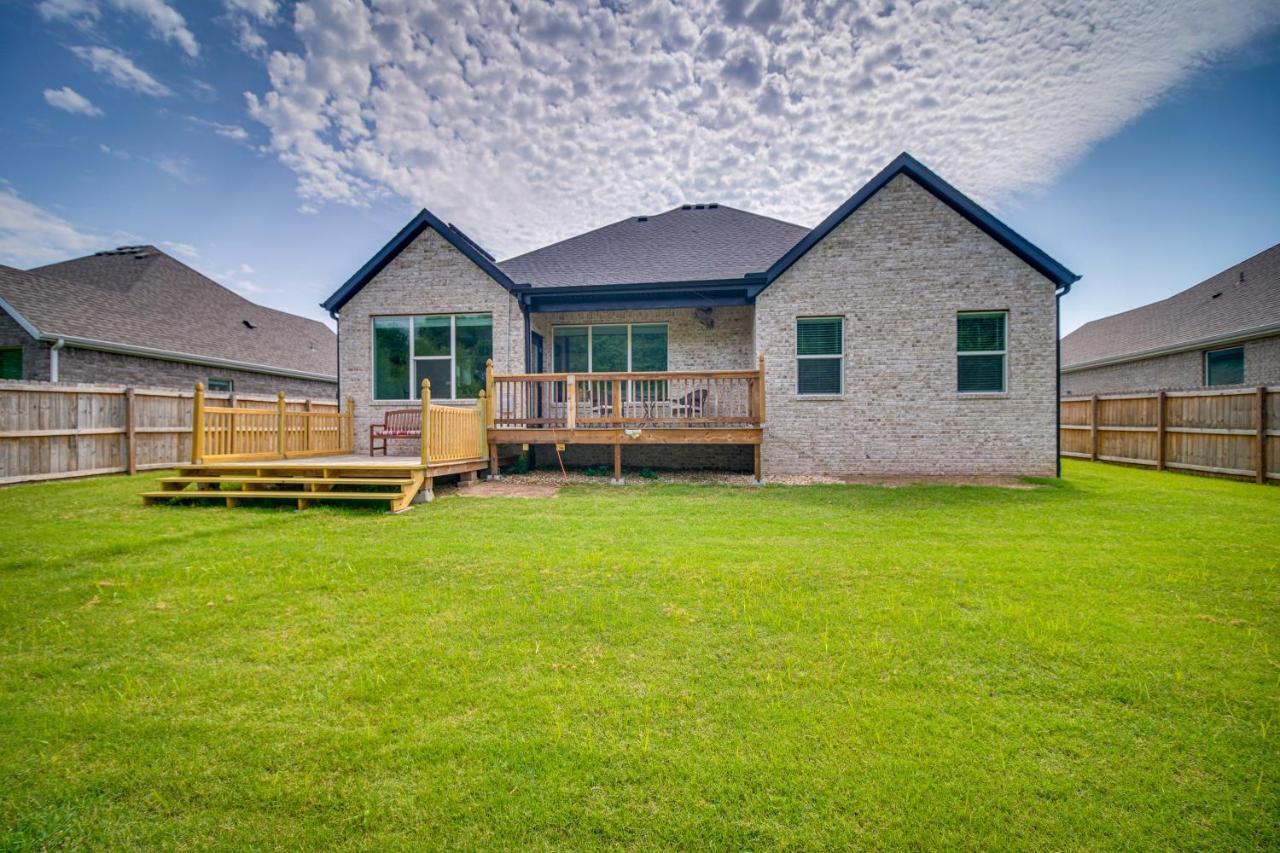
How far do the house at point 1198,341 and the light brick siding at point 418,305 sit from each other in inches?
587

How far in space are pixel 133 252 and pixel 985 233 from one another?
26.1 m

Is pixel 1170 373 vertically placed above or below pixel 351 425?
above

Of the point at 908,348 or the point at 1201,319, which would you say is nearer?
the point at 908,348

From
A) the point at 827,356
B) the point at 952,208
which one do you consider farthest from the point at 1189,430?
the point at 827,356

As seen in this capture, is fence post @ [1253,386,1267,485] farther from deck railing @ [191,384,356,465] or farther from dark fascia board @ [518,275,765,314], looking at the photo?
deck railing @ [191,384,356,465]

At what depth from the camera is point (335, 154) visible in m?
12.1

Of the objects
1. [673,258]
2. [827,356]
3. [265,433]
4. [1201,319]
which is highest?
[673,258]

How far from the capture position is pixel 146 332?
14.6 meters

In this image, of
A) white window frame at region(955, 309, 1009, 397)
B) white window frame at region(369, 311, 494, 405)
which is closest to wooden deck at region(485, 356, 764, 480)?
white window frame at region(369, 311, 494, 405)

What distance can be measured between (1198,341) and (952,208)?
34.9 feet

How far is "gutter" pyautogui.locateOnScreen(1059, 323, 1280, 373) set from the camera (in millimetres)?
12836

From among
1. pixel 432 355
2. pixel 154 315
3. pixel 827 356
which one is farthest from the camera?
pixel 154 315

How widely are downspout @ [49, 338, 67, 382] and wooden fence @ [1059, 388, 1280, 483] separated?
25321 mm

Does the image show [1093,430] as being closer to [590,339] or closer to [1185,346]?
[1185,346]
